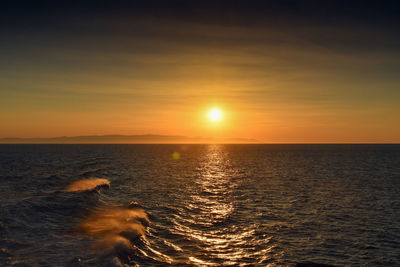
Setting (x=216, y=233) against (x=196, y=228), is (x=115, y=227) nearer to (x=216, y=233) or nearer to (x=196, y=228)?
(x=196, y=228)

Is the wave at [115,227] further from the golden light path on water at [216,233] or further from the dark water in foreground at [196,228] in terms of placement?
the golden light path on water at [216,233]

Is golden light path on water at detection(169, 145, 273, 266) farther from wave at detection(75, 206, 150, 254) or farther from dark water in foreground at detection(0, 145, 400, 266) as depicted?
wave at detection(75, 206, 150, 254)

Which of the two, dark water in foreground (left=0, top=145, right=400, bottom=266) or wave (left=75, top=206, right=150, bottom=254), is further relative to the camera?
wave (left=75, top=206, right=150, bottom=254)

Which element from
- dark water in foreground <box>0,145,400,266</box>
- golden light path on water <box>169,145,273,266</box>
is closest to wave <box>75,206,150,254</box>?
dark water in foreground <box>0,145,400,266</box>

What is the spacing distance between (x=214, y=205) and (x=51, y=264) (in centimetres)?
2027

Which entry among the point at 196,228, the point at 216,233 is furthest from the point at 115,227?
the point at 216,233

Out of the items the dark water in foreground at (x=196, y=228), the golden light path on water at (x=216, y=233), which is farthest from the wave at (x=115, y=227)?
the golden light path on water at (x=216, y=233)

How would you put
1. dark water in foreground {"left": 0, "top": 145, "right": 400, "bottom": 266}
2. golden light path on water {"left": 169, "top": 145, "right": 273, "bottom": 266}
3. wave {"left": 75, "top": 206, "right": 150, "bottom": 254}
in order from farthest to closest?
wave {"left": 75, "top": 206, "right": 150, "bottom": 254} < golden light path on water {"left": 169, "top": 145, "right": 273, "bottom": 266} < dark water in foreground {"left": 0, "top": 145, "right": 400, "bottom": 266}

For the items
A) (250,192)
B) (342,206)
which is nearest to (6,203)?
(250,192)

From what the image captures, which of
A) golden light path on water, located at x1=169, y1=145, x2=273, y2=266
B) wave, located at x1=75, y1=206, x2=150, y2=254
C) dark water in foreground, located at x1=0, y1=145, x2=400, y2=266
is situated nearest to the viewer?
dark water in foreground, located at x1=0, y1=145, x2=400, y2=266

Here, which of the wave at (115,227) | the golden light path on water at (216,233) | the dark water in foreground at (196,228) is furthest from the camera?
the wave at (115,227)

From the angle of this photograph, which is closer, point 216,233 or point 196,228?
point 216,233

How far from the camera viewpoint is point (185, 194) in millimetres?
39188

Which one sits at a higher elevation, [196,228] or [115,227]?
[115,227]
